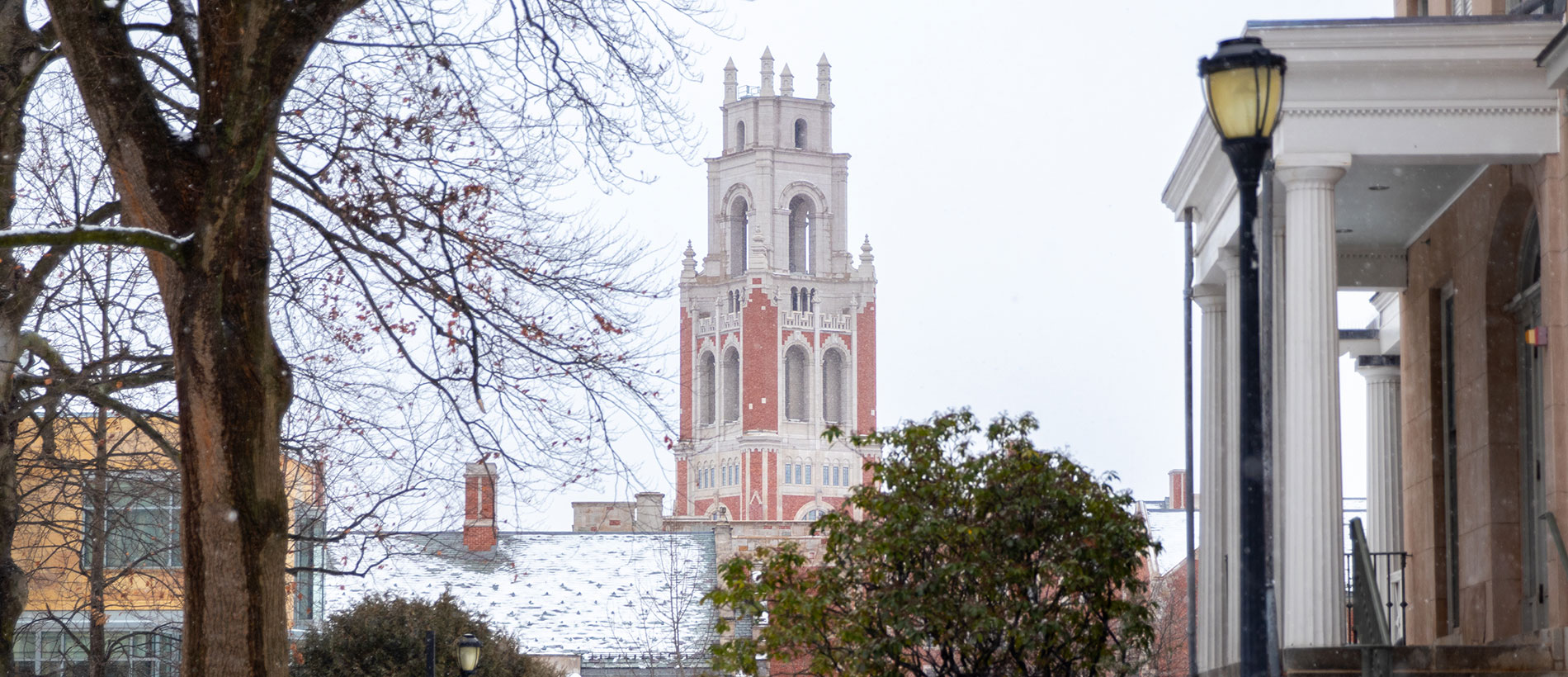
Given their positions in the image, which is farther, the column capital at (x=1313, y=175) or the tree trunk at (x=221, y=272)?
the column capital at (x=1313, y=175)

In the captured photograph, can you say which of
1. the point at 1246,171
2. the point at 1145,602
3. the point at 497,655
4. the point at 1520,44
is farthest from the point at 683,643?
the point at 1246,171

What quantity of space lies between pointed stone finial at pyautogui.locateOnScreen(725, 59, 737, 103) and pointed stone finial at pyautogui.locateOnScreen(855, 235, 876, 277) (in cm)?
1627

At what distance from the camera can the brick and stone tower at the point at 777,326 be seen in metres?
142

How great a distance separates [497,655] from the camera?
31.3m

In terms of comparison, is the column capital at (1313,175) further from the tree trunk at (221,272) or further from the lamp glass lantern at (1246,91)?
the tree trunk at (221,272)

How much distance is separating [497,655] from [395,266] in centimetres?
1924

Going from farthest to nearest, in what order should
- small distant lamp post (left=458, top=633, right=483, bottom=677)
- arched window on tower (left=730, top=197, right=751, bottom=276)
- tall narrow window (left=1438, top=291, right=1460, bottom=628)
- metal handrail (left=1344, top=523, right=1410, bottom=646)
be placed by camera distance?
arched window on tower (left=730, top=197, right=751, bottom=276)
small distant lamp post (left=458, top=633, right=483, bottom=677)
metal handrail (left=1344, top=523, right=1410, bottom=646)
tall narrow window (left=1438, top=291, right=1460, bottom=628)

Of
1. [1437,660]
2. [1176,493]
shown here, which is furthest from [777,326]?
[1437,660]

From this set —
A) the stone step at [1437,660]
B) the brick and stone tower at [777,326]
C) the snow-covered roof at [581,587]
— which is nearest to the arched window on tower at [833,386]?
the brick and stone tower at [777,326]

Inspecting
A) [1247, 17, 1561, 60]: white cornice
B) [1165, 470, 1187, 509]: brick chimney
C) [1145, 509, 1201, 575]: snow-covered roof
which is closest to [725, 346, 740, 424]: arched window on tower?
[1165, 470, 1187, 509]: brick chimney

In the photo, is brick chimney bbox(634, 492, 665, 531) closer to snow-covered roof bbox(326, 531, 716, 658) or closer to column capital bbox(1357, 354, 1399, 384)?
snow-covered roof bbox(326, 531, 716, 658)

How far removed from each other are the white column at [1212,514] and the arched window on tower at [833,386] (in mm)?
125454

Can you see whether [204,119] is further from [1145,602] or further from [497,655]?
[497,655]

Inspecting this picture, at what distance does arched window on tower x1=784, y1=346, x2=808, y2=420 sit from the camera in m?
144
